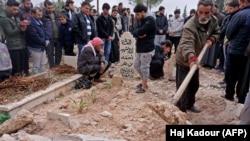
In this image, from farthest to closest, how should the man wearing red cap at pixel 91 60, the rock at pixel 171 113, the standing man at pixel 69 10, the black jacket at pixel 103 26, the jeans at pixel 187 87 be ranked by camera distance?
1. the black jacket at pixel 103 26
2. the standing man at pixel 69 10
3. the man wearing red cap at pixel 91 60
4. the jeans at pixel 187 87
5. the rock at pixel 171 113

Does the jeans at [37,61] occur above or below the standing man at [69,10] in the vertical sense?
below

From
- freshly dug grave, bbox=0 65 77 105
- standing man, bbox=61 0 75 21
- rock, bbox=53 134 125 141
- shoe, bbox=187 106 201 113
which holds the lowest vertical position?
shoe, bbox=187 106 201 113

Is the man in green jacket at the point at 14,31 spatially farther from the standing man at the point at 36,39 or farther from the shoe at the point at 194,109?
the shoe at the point at 194,109

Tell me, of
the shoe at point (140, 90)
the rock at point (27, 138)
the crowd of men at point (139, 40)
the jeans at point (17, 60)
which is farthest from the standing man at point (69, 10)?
the rock at point (27, 138)

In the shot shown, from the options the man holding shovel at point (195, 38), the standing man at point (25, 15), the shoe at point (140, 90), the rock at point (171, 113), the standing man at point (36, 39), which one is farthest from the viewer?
the standing man at point (25, 15)

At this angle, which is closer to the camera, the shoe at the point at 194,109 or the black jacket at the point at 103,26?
the shoe at the point at 194,109

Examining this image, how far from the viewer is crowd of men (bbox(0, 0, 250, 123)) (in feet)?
12.8

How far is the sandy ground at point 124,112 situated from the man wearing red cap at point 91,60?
0.34m

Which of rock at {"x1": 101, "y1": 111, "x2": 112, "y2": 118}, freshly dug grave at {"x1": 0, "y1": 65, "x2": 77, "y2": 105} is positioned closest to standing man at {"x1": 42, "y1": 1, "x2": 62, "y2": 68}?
freshly dug grave at {"x1": 0, "y1": 65, "x2": 77, "y2": 105}

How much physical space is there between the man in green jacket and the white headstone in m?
2.25

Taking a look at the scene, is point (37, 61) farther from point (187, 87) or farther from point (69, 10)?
point (187, 87)

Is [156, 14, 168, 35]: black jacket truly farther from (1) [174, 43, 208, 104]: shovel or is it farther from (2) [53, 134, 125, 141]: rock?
(2) [53, 134, 125, 141]: rock

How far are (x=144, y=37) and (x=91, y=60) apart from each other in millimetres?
1293

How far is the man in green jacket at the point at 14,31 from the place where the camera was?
5301mm
